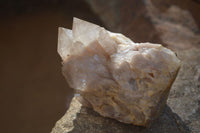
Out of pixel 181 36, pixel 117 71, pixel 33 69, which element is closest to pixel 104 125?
pixel 117 71

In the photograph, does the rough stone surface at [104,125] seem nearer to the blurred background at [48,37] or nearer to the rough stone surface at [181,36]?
the rough stone surface at [181,36]

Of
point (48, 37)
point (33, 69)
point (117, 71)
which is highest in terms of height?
point (117, 71)

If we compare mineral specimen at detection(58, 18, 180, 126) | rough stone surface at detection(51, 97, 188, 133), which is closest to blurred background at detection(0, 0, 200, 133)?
rough stone surface at detection(51, 97, 188, 133)

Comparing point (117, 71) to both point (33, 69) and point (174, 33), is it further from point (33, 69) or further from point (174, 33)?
point (33, 69)

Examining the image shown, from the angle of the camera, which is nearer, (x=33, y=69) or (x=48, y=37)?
(x=33, y=69)

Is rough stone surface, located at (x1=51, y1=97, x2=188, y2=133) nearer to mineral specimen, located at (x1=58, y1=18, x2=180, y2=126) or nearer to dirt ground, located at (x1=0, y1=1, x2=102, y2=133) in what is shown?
mineral specimen, located at (x1=58, y1=18, x2=180, y2=126)

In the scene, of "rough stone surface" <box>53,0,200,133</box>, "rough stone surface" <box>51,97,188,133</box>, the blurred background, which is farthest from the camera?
the blurred background
